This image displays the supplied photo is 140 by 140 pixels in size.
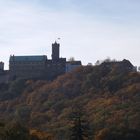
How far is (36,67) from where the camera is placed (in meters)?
165

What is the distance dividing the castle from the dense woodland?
4237mm

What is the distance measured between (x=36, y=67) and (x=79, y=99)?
22.7 meters

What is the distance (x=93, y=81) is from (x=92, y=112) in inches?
1091

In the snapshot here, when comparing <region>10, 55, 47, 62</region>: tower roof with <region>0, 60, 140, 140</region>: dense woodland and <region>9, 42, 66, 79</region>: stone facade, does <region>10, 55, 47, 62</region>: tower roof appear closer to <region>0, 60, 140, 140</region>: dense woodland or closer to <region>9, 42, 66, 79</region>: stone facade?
<region>9, 42, 66, 79</region>: stone facade

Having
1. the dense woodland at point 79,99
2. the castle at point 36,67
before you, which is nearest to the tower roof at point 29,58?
the castle at point 36,67

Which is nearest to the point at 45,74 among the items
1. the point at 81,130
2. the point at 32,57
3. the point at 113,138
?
the point at 32,57

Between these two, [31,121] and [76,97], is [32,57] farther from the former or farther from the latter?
[31,121]

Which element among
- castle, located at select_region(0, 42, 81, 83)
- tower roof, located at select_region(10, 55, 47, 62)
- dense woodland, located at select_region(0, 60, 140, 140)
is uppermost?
tower roof, located at select_region(10, 55, 47, 62)

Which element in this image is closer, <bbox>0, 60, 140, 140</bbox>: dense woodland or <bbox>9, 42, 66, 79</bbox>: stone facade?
<bbox>0, 60, 140, 140</bbox>: dense woodland

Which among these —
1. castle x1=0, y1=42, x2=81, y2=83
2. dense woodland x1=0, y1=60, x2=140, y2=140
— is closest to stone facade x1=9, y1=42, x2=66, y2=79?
castle x1=0, y1=42, x2=81, y2=83

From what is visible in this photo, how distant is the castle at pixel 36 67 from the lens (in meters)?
164

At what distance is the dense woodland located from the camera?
377 ft

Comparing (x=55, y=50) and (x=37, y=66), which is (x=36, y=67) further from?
(x=55, y=50)

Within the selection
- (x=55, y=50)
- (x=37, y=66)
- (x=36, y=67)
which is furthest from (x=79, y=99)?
(x=55, y=50)
